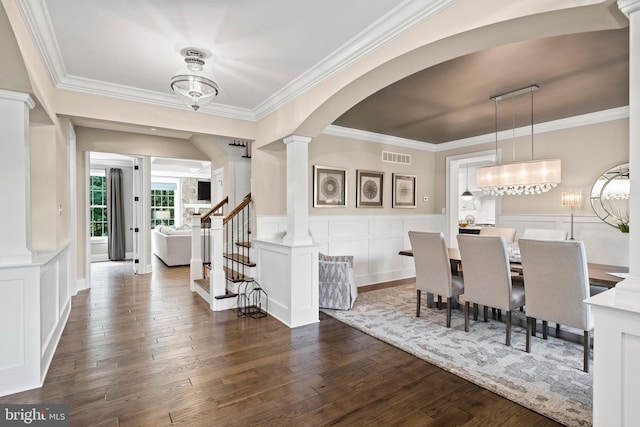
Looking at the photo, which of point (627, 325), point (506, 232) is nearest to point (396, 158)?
point (506, 232)

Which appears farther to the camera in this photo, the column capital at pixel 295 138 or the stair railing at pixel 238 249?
the stair railing at pixel 238 249

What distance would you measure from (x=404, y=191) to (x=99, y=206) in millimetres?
7655

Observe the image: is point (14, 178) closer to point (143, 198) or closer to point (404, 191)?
point (143, 198)

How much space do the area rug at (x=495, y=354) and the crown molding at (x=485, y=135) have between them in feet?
9.17

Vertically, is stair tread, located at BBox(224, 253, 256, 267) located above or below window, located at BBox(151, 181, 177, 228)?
below

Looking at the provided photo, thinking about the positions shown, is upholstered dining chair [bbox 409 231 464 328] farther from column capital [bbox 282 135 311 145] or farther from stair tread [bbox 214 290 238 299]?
stair tread [bbox 214 290 238 299]

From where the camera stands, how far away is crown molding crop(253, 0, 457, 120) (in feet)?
6.91

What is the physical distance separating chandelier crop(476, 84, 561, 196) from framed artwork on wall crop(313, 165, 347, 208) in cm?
205

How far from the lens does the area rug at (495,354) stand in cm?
224

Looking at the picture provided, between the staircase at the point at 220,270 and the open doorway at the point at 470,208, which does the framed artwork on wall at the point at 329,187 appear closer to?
the staircase at the point at 220,270

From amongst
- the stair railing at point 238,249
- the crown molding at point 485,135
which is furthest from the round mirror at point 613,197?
the stair railing at point 238,249

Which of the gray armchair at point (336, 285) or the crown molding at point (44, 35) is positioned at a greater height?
the crown molding at point (44, 35)

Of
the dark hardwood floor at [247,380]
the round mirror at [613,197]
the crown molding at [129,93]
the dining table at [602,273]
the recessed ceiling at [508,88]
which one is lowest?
the dark hardwood floor at [247,380]

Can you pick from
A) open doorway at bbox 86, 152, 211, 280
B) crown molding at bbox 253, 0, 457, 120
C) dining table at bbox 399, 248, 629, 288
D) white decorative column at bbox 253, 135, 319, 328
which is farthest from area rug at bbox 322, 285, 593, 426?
open doorway at bbox 86, 152, 211, 280
